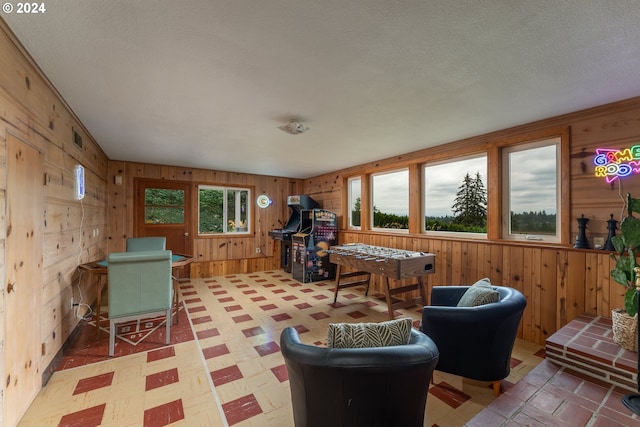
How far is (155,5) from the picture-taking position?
1294 mm


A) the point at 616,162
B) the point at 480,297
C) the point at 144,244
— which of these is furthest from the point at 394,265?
the point at 144,244

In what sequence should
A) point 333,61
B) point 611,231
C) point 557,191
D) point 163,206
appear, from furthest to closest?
point 163,206 < point 557,191 < point 611,231 < point 333,61

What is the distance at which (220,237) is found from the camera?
6.09m

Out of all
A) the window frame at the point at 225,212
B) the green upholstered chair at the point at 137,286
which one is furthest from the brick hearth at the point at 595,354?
the window frame at the point at 225,212

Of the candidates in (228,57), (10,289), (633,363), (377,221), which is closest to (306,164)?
(377,221)

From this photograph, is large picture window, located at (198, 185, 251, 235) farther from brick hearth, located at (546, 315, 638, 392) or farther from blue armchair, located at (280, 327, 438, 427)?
Answer: brick hearth, located at (546, 315, 638, 392)

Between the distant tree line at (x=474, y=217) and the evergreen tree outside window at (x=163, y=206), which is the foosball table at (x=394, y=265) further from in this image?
the evergreen tree outside window at (x=163, y=206)

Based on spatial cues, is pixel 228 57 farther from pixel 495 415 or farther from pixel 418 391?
pixel 495 415

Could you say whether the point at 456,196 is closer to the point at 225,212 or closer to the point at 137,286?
the point at 137,286

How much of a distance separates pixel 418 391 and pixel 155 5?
7.35 feet

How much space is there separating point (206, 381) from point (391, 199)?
3877 mm

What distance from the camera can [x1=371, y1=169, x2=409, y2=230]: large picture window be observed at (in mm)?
4566

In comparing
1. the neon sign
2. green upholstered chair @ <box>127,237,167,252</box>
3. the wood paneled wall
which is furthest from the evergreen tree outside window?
the neon sign

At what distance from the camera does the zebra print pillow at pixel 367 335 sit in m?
1.23
